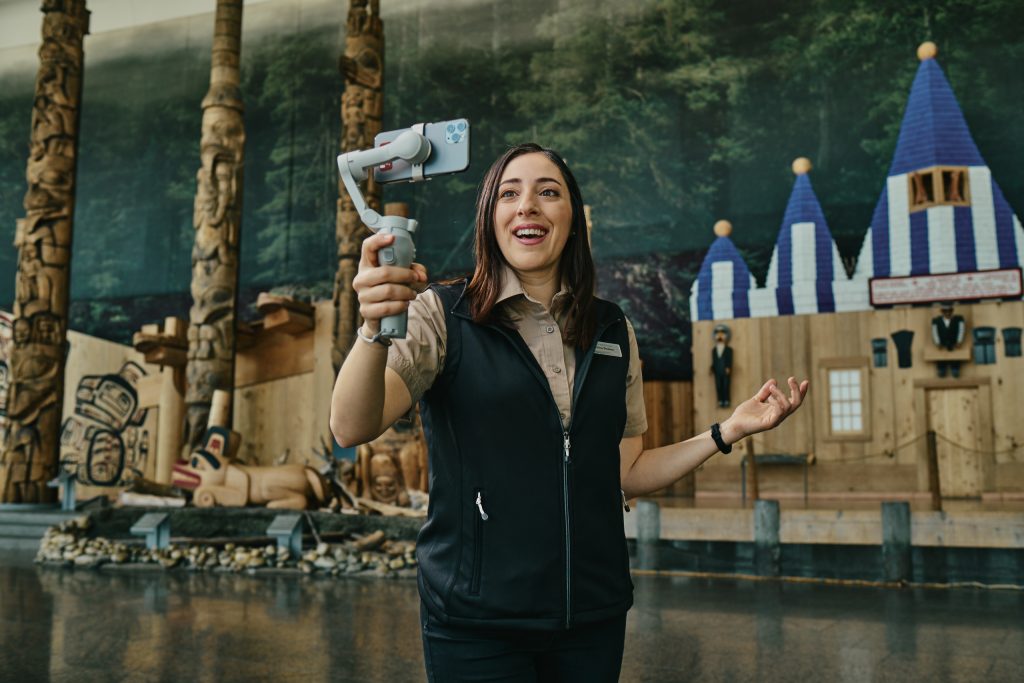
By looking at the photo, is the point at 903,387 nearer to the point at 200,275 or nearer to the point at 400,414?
the point at 200,275

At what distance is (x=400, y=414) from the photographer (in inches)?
66.6

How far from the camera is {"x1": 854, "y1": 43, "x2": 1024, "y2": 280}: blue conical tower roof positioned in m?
11.9

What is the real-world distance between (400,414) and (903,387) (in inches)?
444

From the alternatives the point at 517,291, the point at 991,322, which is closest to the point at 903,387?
the point at 991,322

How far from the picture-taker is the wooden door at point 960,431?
11375 mm

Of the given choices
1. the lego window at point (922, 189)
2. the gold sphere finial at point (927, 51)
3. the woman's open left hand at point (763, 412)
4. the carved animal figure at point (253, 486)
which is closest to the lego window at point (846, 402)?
the lego window at point (922, 189)

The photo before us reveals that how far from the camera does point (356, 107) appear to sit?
38.9ft

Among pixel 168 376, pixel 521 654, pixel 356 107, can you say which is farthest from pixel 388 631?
pixel 168 376

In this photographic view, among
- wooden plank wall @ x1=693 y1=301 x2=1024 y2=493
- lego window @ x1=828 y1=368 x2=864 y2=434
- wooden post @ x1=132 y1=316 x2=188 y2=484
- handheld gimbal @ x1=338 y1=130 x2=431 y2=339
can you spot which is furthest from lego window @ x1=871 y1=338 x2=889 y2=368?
handheld gimbal @ x1=338 y1=130 x2=431 y2=339

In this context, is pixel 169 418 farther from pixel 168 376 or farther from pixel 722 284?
pixel 722 284

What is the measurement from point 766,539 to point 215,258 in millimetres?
7971

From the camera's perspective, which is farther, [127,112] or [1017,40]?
[127,112]

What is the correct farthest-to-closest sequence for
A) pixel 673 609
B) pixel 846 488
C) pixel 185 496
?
pixel 846 488 < pixel 185 496 < pixel 673 609

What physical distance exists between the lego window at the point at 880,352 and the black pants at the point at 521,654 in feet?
36.0
